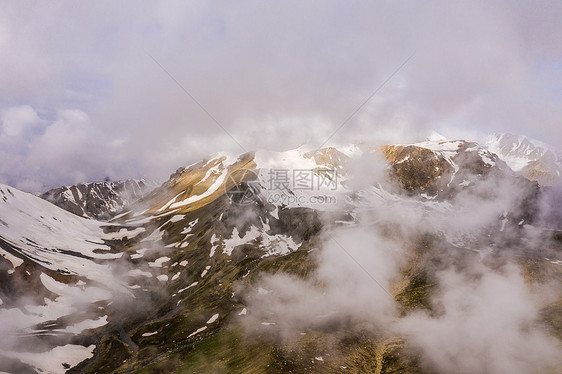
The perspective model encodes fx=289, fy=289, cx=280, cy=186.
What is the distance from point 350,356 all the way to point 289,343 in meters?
24.7

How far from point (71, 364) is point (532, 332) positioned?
189 metres

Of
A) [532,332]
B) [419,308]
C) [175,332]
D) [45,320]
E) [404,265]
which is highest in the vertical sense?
[45,320]

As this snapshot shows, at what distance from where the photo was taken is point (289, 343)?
117875 mm

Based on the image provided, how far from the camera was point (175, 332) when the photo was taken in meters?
144

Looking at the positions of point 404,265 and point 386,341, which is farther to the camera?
point 404,265

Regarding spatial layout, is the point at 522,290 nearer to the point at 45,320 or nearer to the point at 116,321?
the point at 116,321

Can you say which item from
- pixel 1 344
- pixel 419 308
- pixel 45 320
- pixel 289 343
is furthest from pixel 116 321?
pixel 419 308

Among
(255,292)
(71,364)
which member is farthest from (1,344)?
(255,292)

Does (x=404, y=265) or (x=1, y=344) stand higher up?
(x=1, y=344)

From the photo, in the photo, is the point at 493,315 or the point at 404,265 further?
the point at 404,265

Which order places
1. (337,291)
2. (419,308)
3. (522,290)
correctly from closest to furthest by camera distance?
(419,308) < (522,290) < (337,291)

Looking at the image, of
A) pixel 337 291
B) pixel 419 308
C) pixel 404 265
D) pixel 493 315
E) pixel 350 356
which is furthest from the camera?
pixel 404 265

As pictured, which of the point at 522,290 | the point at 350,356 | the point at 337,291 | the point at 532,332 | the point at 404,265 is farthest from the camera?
the point at 404,265

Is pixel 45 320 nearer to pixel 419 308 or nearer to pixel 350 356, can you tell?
pixel 350 356
